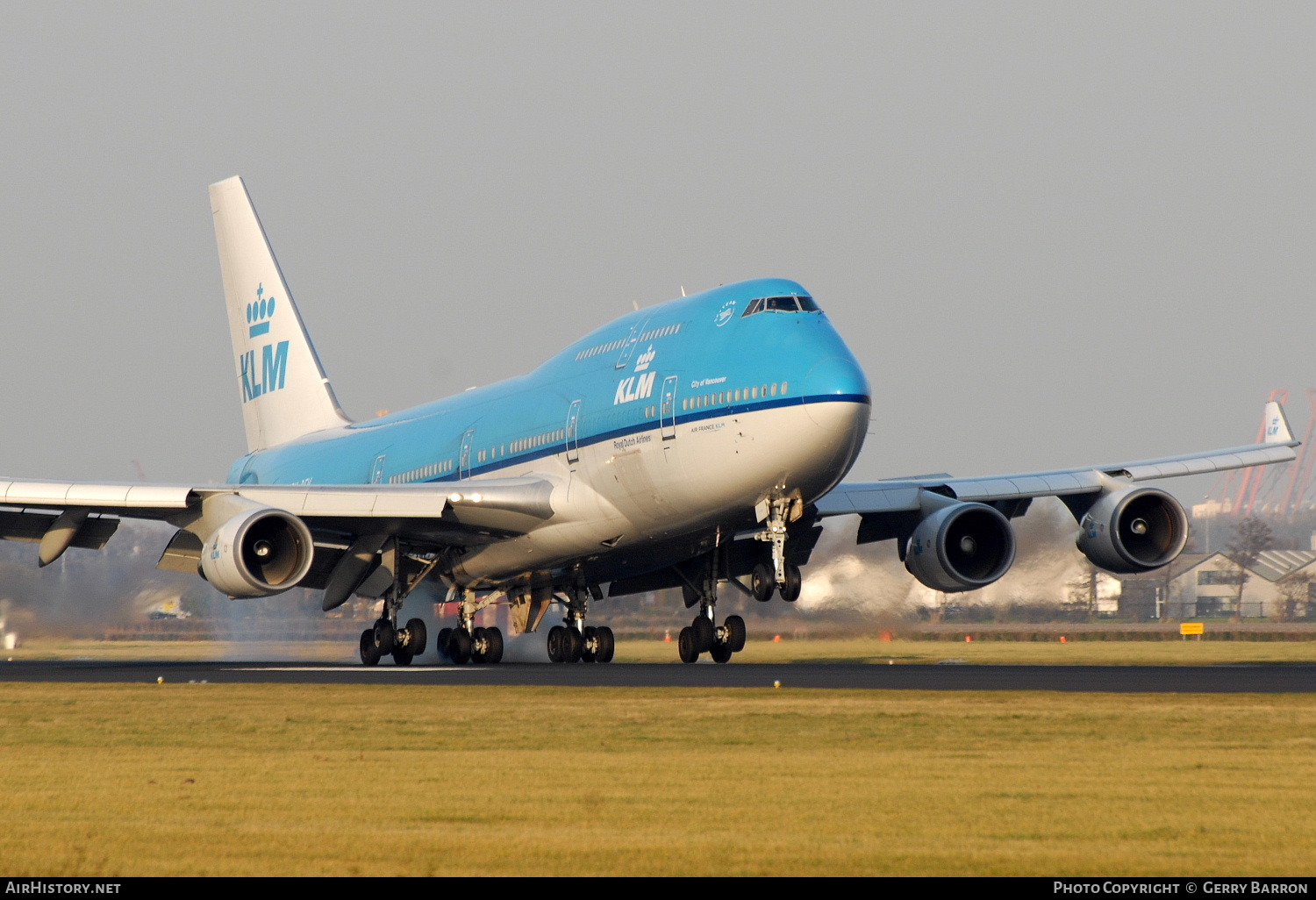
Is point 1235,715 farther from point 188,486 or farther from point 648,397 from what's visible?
point 188,486

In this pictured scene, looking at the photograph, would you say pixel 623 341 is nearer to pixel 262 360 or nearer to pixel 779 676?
pixel 779 676

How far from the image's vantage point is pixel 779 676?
90.0ft

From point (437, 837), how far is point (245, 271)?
42.3m

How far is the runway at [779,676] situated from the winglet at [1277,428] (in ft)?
22.1

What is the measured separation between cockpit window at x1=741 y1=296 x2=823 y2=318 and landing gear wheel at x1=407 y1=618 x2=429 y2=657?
11.2 meters

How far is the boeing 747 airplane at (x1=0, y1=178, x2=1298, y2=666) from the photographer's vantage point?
95.7 ft

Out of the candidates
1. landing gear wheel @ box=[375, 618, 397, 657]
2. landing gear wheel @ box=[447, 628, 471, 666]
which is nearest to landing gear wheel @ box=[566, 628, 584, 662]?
landing gear wheel @ box=[447, 628, 471, 666]

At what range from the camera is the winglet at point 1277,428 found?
3650 centimetres

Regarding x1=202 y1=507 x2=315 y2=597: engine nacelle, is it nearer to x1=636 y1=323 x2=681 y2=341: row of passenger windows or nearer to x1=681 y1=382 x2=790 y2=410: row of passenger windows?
x1=636 y1=323 x2=681 y2=341: row of passenger windows

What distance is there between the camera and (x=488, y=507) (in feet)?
108

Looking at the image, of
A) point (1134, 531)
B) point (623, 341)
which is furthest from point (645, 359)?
point (1134, 531)

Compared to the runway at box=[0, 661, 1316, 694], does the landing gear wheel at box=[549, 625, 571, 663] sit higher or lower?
higher

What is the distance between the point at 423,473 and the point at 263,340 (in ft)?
46.4
